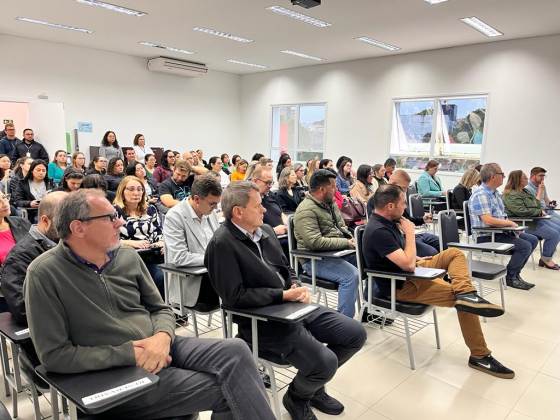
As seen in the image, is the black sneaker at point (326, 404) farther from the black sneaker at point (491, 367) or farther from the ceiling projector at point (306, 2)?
the ceiling projector at point (306, 2)

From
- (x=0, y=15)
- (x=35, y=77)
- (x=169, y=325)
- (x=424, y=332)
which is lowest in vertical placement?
(x=424, y=332)

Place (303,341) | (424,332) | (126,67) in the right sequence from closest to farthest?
(303,341), (424,332), (126,67)

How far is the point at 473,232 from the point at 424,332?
1640 mm

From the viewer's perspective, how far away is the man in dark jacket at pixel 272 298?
6.00 feet

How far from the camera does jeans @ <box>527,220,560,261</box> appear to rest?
4.78 m

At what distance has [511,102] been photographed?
7438mm

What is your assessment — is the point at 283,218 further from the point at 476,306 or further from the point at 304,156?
the point at 304,156

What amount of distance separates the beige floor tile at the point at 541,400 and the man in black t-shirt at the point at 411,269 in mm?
155

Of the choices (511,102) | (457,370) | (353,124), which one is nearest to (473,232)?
(457,370)

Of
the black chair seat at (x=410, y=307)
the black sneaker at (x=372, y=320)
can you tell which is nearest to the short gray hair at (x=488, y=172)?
the black sneaker at (x=372, y=320)

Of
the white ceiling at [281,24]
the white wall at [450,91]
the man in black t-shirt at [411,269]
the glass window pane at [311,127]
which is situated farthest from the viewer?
the glass window pane at [311,127]

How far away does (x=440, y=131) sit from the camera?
28.0 ft

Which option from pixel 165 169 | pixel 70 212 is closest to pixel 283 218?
pixel 70 212

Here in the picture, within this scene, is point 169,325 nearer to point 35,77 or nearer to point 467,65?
point 467,65
